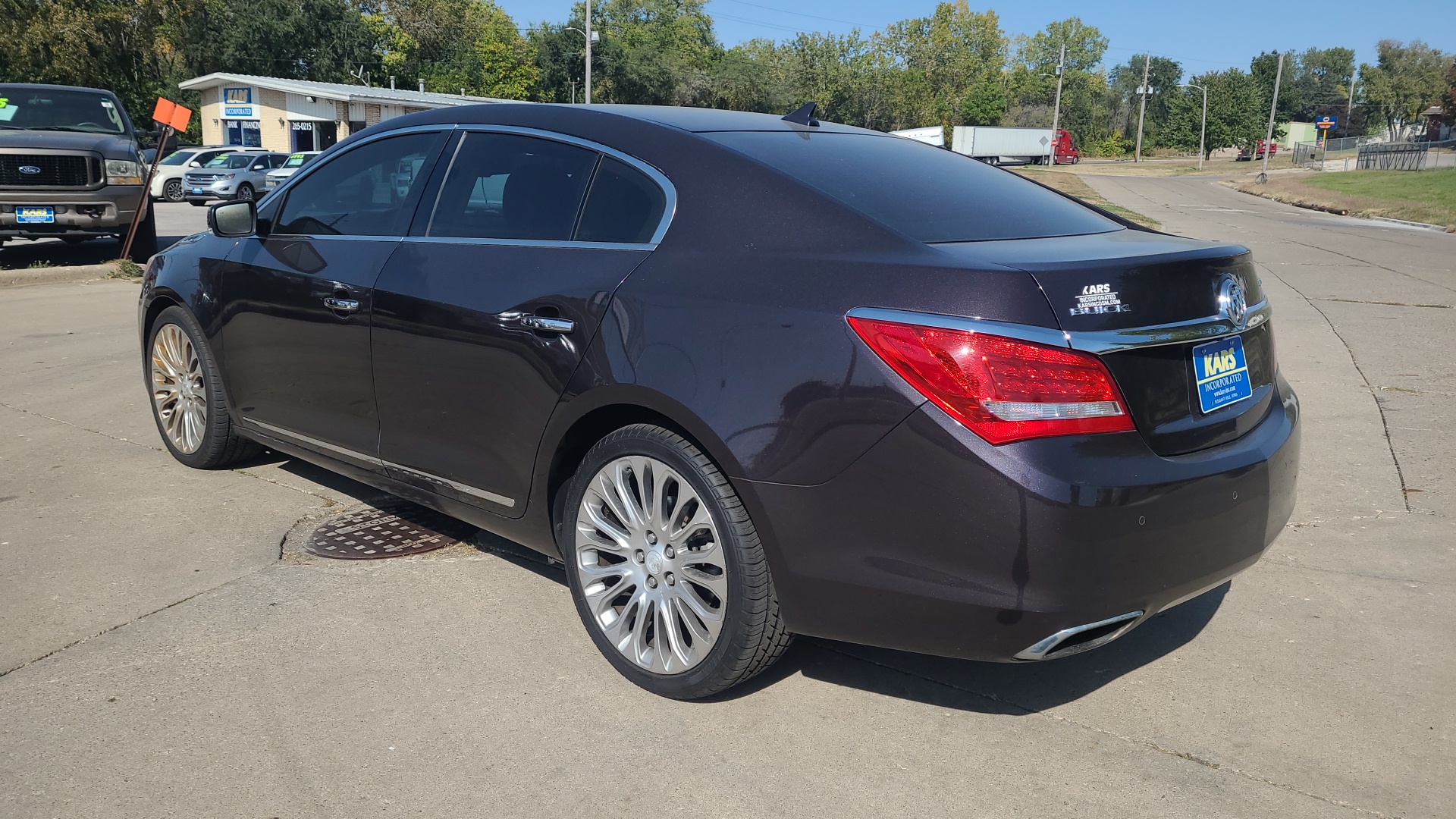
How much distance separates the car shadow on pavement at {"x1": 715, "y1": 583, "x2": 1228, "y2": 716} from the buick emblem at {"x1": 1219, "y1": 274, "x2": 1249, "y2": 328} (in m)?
1.15

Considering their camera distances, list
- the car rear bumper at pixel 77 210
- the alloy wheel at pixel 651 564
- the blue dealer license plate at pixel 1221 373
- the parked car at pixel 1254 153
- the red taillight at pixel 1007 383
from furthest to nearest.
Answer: the parked car at pixel 1254 153
the car rear bumper at pixel 77 210
the alloy wheel at pixel 651 564
the blue dealer license plate at pixel 1221 373
the red taillight at pixel 1007 383


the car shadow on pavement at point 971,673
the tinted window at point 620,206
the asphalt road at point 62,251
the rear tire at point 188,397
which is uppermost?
the tinted window at point 620,206

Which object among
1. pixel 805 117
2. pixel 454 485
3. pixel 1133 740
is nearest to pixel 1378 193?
pixel 805 117

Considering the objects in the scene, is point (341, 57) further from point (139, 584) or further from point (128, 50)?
point (139, 584)

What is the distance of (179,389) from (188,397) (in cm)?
9

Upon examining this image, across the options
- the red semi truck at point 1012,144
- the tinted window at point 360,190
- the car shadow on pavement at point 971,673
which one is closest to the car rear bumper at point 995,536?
the car shadow on pavement at point 971,673

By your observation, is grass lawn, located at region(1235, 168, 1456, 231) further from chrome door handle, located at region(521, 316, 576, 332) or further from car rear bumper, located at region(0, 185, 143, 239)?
chrome door handle, located at region(521, 316, 576, 332)

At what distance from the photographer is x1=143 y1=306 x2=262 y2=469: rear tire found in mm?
5109

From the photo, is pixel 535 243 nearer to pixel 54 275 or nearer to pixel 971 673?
pixel 971 673

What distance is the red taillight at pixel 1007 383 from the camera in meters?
2.61

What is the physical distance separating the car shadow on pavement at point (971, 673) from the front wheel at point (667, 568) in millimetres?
250

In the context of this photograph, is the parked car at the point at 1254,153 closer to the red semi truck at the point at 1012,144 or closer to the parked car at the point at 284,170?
the red semi truck at the point at 1012,144

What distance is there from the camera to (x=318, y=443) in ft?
14.7

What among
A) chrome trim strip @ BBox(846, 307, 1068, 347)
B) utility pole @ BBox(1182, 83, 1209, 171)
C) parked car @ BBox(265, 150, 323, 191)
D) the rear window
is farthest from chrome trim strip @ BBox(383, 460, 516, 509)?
utility pole @ BBox(1182, 83, 1209, 171)
